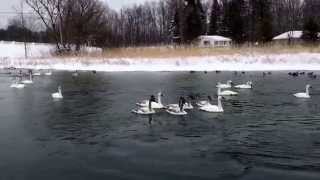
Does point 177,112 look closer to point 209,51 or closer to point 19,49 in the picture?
point 209,51

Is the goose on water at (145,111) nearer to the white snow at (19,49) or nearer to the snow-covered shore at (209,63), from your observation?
the snow-covered shore at (209,63)

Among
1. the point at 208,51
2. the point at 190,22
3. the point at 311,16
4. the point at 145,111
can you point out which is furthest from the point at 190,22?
the point at 145,111

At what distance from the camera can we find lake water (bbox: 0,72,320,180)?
10.2 m

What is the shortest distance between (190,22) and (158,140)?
68637 mm

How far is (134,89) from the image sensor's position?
24953 mm

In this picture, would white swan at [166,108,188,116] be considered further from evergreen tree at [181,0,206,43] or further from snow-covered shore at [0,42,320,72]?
evergreen tree at [181,0,206,43]

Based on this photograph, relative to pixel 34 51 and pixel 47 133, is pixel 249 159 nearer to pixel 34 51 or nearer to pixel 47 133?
pixel 47 133

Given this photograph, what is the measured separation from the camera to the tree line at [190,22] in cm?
6981

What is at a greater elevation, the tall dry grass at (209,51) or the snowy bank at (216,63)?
the tall dry grass at (209,51)

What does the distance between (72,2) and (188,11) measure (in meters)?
18.3

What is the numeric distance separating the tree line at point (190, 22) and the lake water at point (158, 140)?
154 feet


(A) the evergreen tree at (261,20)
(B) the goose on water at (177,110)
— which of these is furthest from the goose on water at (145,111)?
(A) the evergreen tree at (261,20)

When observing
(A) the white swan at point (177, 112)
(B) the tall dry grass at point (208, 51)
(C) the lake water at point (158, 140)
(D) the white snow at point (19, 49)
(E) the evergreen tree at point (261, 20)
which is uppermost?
(E) the evergreen tree at point (261, 20)

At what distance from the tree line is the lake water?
4686 cm
